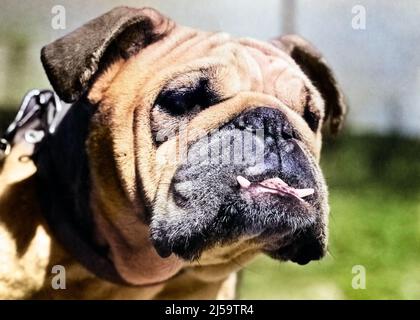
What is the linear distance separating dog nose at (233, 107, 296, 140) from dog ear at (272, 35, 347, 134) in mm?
325

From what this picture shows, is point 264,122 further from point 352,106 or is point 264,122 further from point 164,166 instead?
point 352,106

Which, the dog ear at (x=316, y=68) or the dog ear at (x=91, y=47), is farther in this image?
the dog ear at (x=316, y=68)

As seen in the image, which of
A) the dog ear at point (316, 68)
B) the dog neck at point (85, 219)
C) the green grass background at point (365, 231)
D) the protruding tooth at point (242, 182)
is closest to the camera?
the protruding tooth at point (242, 182)

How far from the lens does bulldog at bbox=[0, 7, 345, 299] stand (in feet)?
4.50

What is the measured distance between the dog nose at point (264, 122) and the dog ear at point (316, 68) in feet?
1.07

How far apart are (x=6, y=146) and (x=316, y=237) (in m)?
0.73

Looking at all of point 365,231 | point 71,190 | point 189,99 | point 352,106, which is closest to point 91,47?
point 189,99

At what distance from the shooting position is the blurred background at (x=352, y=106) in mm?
2008

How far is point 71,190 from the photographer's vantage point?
5.28 feet

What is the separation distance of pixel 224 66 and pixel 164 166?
0.22m

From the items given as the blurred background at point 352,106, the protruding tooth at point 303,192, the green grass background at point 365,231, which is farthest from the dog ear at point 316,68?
the green grass background at point 365,231

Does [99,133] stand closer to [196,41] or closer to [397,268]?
[196,41]

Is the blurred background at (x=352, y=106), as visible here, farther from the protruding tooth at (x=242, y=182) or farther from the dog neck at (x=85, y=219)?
the protruding tooth at (x=242, y=182)

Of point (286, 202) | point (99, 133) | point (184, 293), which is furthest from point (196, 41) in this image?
point (184, 293)
